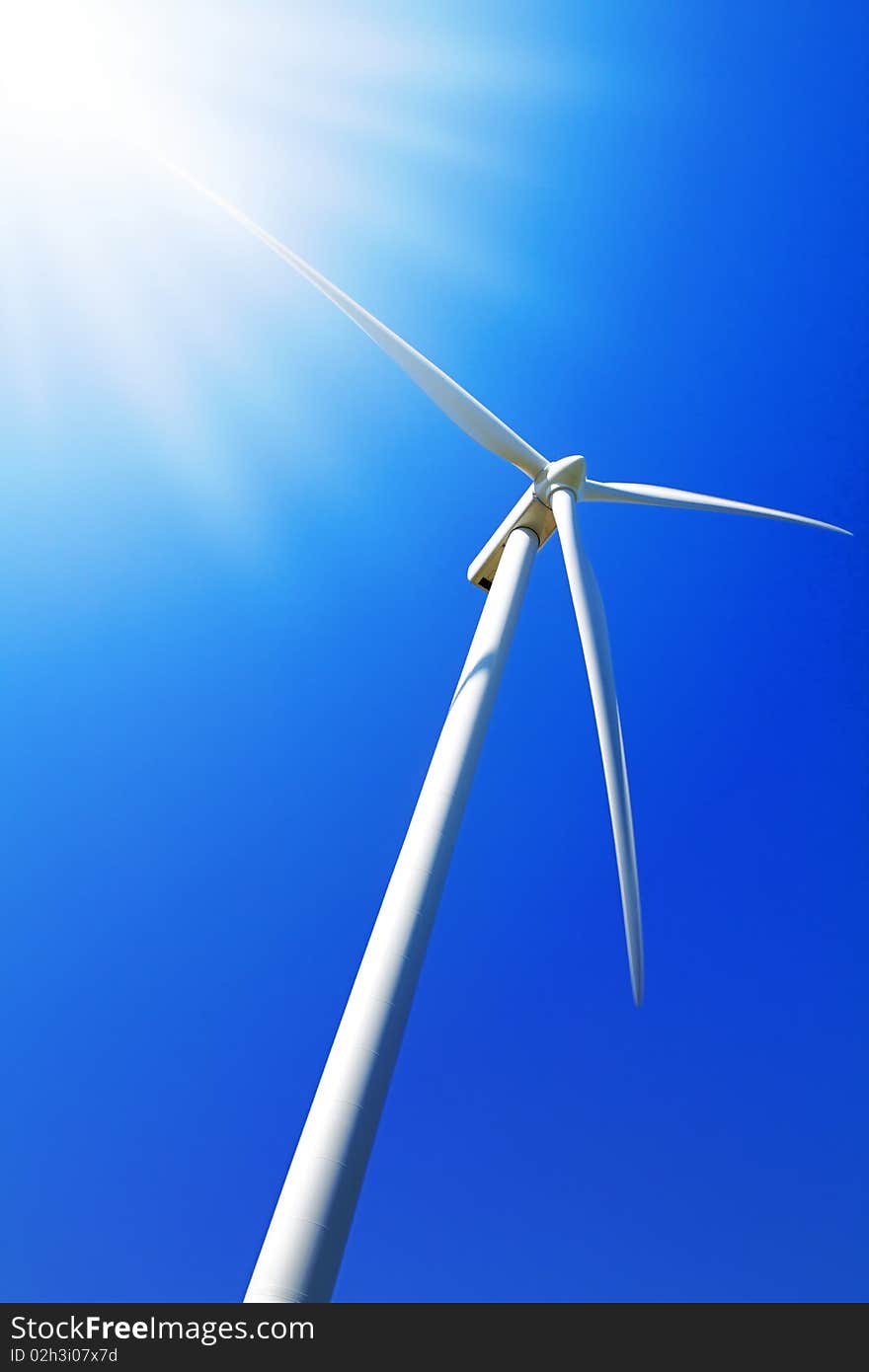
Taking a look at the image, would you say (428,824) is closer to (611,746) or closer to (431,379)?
(611,746)

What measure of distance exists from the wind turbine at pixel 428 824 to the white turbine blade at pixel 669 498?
0.12ft

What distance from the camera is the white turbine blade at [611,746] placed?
1527 cm

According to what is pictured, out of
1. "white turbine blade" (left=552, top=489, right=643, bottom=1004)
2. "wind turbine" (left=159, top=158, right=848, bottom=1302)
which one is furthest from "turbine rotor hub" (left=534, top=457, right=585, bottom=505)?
"white turbine blade" (left=552, top=489, right=643, bottom=1004)

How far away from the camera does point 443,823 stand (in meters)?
12.8

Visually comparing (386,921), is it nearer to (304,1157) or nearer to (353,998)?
(353,998)

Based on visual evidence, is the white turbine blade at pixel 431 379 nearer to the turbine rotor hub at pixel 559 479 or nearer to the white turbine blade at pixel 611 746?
the turbine rotor hub at pixel 559 479

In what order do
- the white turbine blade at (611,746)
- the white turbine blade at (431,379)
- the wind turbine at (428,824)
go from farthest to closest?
1. the white turbine blade at (431,379)
2. the white turbine blade at (611,746)
3. the wind turbine at (428,824)

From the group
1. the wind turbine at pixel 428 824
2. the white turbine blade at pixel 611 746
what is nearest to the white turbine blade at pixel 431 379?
the wind turbine at pixel 428 824

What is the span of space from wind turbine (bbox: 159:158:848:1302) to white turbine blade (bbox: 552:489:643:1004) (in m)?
0.03

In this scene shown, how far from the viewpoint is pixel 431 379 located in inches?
771

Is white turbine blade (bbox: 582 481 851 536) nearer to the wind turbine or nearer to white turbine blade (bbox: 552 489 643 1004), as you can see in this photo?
the wind turbine

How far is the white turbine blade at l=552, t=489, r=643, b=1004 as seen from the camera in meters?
15.3
